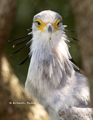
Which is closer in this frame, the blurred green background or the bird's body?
the bird's body

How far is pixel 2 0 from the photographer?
42.7 inches

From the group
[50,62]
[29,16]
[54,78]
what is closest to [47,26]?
[50,62]

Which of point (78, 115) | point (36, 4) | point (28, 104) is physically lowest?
point (78, 115)

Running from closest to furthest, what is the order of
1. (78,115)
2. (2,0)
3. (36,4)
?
(2,0)
(78,115)
(36,4)

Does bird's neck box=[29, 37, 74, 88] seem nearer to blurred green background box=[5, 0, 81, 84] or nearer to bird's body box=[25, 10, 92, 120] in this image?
bird's body box=[25, 10, 92, 120]

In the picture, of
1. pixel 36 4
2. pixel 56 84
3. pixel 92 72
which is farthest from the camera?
pixel 36 4

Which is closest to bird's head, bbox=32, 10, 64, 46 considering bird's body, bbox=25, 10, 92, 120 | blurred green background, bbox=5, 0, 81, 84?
bird's body, bbox=25, 10, 92, 120

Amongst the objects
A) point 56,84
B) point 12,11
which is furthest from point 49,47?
point 12,11

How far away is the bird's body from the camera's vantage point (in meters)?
2.08

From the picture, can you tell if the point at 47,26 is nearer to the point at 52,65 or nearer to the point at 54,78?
the point at 52,65

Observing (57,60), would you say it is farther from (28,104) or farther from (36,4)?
(36,4)

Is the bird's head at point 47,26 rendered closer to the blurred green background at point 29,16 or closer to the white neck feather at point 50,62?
the white neck feather at point 50,62

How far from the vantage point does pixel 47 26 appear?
2.21 m

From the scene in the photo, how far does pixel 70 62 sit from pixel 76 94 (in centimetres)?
35
